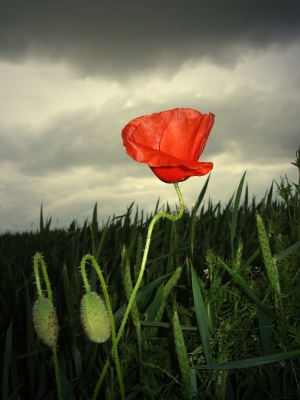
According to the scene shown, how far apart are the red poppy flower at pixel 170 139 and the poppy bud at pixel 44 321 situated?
1.07 feet

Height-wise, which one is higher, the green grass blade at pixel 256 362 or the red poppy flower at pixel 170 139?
the red poppy flower at pixel 170 139

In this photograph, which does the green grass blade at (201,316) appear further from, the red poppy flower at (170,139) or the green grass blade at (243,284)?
the red poppy flower at (170,139)

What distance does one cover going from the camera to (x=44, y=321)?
810 mm

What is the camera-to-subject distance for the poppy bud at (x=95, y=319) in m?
0.77

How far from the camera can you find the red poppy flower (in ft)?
2.81

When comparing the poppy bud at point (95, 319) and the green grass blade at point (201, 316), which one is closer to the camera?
the poppy bud at point (95, 319)

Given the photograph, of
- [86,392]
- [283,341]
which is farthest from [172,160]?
[86,392]

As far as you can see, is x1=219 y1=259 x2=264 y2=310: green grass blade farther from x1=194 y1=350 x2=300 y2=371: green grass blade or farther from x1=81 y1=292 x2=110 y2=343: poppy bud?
x1=81 y1=292 x2=110 y2=343: poppy bud

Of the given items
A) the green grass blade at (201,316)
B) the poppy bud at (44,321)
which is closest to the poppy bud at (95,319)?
the poppy bud at (44,321)

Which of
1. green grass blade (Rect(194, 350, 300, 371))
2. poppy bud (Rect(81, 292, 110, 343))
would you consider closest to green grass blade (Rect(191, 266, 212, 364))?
green grass blade (Rect(194, 350, 300, 371))

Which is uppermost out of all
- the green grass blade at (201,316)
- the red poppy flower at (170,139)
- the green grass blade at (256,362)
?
the red poppy flower at (170,139)

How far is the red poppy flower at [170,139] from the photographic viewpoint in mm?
856

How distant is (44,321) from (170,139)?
1.42 feet

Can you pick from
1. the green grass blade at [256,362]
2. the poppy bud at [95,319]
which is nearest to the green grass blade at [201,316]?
the green grass blade at [256,362]
